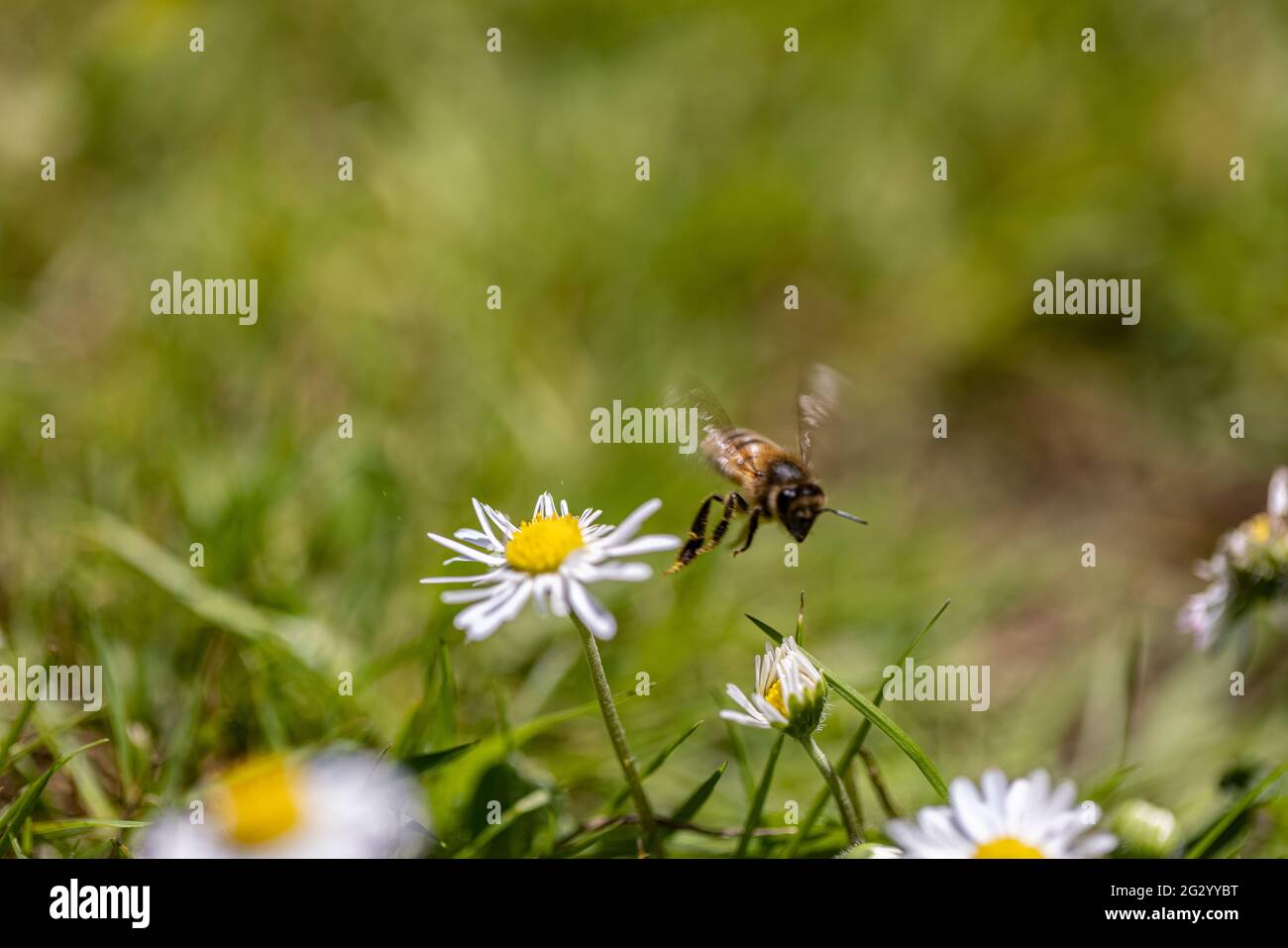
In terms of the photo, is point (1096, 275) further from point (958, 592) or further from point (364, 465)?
point (364, 465)

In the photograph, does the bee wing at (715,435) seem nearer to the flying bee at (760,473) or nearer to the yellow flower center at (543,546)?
the flying bee at (760,473)

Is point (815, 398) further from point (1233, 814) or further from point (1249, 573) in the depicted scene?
point (1233, 814)

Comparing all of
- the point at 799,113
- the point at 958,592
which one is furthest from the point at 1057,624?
the point at 799,113

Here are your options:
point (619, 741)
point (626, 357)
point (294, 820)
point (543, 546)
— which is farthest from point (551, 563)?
point (626, 357)

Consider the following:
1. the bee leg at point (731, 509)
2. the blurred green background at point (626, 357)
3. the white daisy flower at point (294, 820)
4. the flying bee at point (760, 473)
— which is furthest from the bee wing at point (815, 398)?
the white daisy flower at point (294, 820)

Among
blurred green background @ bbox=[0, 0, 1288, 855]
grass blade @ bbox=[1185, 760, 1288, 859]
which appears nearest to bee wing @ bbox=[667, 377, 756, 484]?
blurred green background @ bbox=[0, 0, 1288, 855]

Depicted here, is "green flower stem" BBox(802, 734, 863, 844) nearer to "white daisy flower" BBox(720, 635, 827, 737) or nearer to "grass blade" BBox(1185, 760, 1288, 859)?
"white daisy flower" BBox(720, 635, 827, 737)
